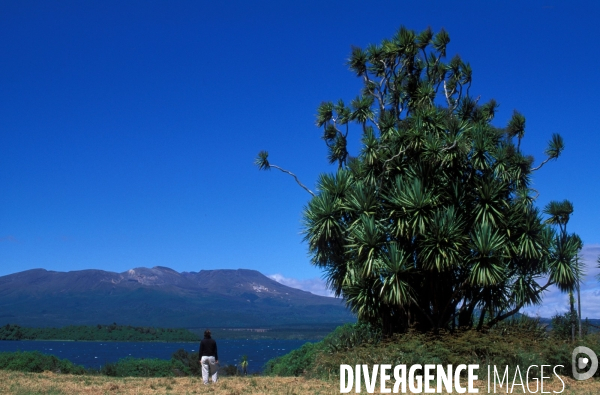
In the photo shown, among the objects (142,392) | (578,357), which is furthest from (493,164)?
(142,392)

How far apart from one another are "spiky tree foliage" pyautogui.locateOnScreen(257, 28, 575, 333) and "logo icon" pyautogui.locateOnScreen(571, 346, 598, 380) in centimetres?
277

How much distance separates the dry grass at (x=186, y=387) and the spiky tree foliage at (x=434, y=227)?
389 centimetres

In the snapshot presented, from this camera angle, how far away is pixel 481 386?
13.9 m

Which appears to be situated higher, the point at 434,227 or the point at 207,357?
the point at 434,227

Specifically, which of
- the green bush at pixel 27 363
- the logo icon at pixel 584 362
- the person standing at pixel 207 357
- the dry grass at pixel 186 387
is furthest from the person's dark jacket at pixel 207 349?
the green bush at pixel 27 363

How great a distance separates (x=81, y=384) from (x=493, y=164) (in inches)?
498

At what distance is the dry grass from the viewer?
12828 millimetres

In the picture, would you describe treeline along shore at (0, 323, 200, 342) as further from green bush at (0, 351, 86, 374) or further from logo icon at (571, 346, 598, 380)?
logo icon at (571, 346, 598, 380)

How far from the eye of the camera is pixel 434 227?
685 inches

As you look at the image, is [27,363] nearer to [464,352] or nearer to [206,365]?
[206,365]

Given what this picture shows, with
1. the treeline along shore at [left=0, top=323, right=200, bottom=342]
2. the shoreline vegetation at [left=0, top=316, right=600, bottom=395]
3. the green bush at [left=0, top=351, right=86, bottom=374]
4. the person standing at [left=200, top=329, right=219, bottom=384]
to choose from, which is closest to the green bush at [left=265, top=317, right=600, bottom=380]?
the shoreline vegetation at [left=0, top=316, right=600, bottom=395]

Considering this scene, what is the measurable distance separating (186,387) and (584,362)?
9327 millimetres

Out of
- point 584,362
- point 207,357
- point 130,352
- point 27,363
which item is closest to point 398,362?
point 584,362

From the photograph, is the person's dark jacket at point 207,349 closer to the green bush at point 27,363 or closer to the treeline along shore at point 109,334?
the green bush at point 27,363
